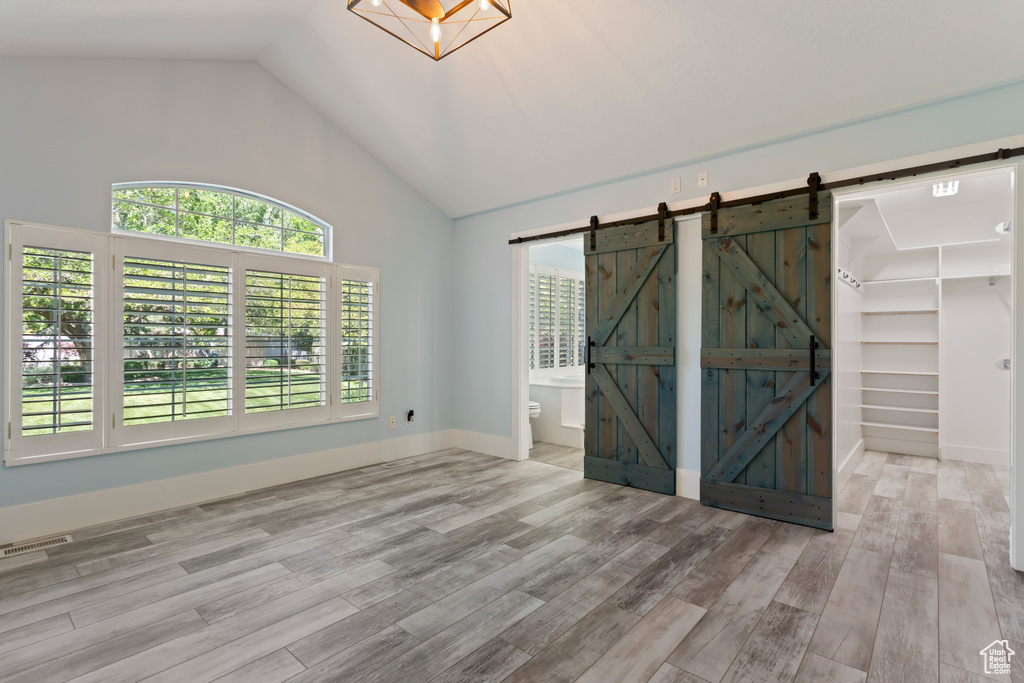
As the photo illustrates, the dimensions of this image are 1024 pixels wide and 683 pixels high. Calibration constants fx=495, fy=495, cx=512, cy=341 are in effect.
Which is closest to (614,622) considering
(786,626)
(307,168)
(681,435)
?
(786,626)

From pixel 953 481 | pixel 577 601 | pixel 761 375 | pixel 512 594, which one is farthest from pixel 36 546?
pixel 953 481

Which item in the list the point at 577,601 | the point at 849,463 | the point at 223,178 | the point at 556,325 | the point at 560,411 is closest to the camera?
the point at 577,601

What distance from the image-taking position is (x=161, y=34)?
3061mm

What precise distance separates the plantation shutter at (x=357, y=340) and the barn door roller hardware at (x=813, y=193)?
3.51 meters

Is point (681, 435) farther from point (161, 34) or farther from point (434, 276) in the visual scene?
point (161, 34)

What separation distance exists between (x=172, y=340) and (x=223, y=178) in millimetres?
1241

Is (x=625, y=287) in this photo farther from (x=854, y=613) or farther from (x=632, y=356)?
(x=854, y=613)

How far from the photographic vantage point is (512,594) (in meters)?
2.25

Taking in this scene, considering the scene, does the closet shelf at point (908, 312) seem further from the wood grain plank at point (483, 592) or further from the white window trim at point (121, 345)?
the white window trim at point (121, 345)

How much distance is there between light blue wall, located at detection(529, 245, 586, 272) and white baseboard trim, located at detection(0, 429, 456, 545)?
2.68 meters

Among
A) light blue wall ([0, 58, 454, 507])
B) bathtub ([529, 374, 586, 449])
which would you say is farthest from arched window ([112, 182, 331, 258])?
bathtub ([529, 374, 586, 449])

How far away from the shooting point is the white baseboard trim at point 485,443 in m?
4.85

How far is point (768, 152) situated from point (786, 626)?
9.21 feet

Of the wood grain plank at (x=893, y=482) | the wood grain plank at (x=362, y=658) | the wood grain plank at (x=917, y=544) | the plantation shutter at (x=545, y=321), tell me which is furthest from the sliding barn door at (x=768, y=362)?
the plantation shutter at (x=545, y=321)
